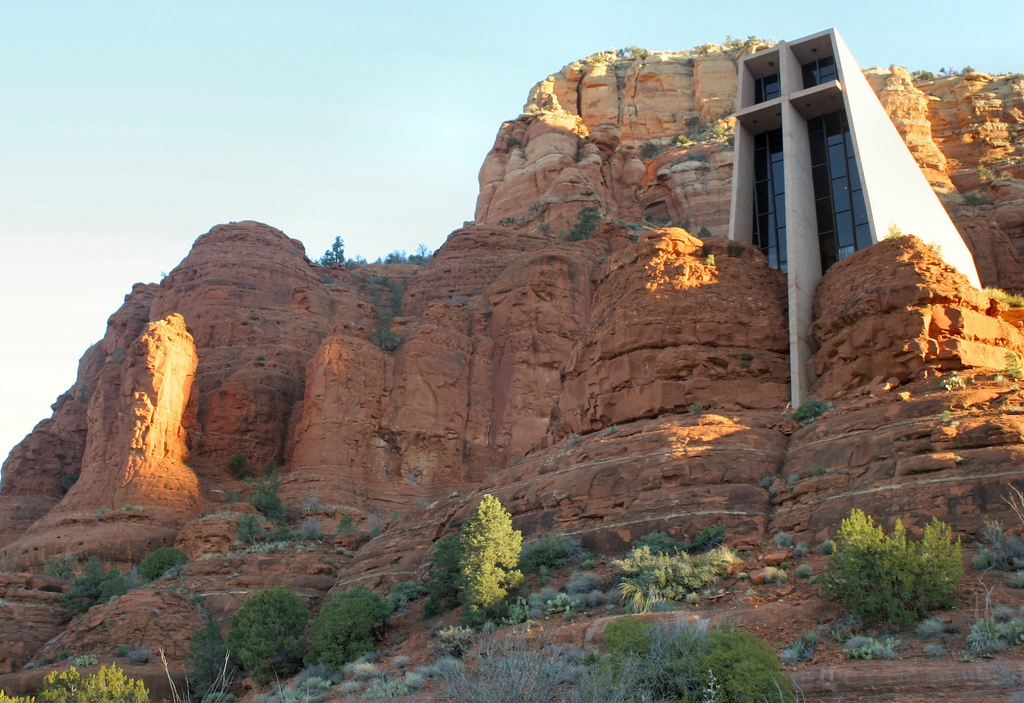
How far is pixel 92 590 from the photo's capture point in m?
33.5

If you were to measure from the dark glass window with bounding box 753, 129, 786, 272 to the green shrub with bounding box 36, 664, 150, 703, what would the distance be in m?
23.1

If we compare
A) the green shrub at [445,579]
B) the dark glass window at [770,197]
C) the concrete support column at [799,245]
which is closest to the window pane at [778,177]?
the dark glass window at [770,197]

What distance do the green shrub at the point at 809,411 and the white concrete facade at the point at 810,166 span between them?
14.6 ft

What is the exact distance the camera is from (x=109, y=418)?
4472 cm

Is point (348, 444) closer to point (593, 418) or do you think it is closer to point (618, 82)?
point (593, 418)

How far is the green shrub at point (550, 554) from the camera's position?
2327 cm

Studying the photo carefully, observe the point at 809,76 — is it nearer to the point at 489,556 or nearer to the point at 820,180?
the point at 820,180

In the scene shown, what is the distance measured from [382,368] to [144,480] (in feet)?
36.9

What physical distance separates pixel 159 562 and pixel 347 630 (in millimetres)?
13154

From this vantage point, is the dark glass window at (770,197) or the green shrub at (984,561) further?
the dark glass window at (770,197)

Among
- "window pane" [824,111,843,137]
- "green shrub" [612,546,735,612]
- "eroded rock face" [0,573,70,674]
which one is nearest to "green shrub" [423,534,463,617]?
"green shrub" [612,546,735,612]

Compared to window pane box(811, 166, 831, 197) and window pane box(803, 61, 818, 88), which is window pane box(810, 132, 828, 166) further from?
window pane box(803, 61, 818, 88)

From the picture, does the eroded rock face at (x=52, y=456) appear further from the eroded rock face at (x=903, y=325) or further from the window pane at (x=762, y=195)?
the eroded rock face at (x=903, y=325)

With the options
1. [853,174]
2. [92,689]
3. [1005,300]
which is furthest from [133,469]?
[1005,300]
